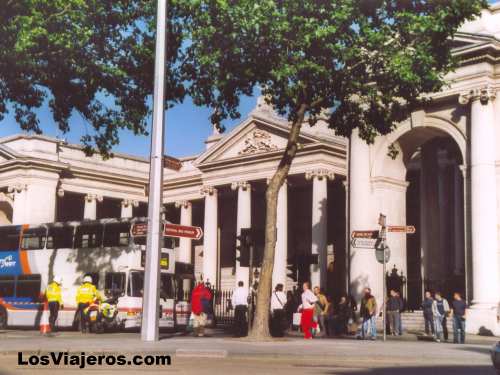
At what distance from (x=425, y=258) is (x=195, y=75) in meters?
15.9

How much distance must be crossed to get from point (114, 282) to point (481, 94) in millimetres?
15214

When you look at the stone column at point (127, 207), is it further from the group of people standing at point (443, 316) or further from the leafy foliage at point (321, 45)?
the leafy foliage at point (321, 45)

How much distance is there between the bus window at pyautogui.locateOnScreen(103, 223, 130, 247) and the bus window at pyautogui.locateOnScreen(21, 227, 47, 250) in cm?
318

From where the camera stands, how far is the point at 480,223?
28516 millimetres

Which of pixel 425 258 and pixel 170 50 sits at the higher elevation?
pixel 170 50

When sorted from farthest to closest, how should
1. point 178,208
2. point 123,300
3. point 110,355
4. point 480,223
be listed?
point 178,208 → point 123,300 → point 480,223 → point 110,355

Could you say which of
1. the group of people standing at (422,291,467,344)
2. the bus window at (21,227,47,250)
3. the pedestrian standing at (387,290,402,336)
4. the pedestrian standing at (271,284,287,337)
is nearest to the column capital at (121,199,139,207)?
the bus window at (21,227,47,250)

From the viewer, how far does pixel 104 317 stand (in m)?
30.1

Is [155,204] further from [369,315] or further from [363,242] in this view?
[369,315]

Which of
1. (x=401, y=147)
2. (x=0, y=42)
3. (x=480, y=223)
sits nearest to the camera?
(x=0, y=42)

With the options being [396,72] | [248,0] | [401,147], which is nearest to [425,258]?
[401,147]

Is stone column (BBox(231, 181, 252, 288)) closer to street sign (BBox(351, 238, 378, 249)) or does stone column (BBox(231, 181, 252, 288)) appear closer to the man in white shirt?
the man in white shirt

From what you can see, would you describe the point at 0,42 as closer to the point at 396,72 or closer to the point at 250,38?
the point at 250,38

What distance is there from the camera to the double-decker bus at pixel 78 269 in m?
31.0
